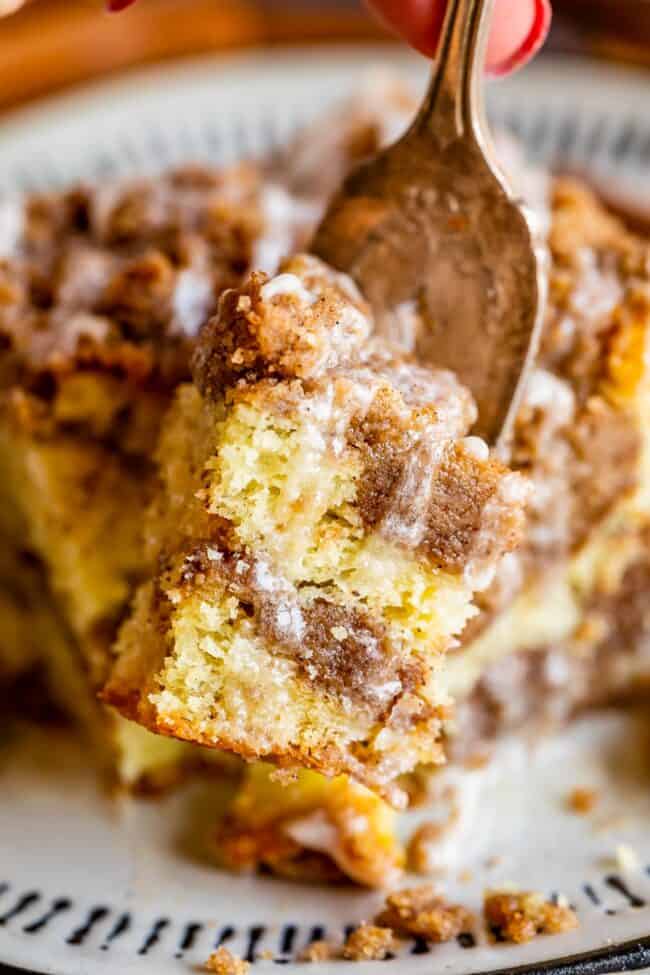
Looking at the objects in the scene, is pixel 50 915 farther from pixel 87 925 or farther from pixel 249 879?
pixel 249 879

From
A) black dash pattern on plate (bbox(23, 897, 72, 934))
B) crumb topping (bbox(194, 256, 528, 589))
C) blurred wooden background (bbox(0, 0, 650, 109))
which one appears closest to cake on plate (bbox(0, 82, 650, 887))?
crumb topping (bbox(194, 256, 528, 589))

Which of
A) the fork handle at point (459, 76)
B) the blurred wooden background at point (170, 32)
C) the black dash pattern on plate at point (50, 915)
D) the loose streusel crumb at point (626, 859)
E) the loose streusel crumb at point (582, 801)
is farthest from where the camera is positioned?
the blurred wooden background at point (170, 32)

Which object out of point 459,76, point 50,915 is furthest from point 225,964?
point 459,76

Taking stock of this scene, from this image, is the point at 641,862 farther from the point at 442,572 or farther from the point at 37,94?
the point at 37,94

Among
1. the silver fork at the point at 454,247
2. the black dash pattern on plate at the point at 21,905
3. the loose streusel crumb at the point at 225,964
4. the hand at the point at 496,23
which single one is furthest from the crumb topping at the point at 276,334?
the black dash pattern on plate at the point at 21,905

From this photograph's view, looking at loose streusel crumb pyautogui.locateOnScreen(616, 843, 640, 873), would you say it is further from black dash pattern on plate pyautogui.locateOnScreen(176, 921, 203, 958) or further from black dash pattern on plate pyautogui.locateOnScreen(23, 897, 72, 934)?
black dash pattern on plate pyautogui.locateOnScreen(23, 897, 72, 934)

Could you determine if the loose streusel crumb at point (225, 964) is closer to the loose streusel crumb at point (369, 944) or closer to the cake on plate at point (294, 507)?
the loose streusel crumb at point (369, 944)

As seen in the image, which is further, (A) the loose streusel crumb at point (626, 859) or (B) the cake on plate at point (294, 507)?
(A) the loose streusel crumb at point (626, 859)
